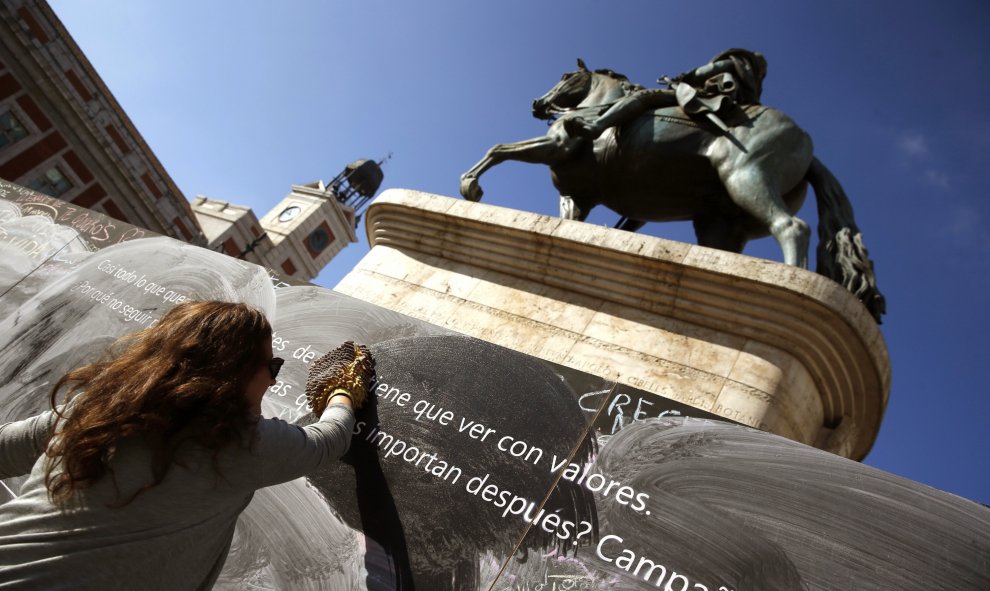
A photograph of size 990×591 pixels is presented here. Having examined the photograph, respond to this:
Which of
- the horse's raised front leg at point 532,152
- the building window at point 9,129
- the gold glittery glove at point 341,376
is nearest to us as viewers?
the gold glittery glove at point 341,376

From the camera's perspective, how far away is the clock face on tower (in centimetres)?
4366

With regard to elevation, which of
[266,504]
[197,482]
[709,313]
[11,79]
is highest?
[197,482]

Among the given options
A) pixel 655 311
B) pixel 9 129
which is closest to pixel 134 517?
pixel 655 311

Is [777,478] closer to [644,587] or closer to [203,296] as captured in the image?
[644,587]

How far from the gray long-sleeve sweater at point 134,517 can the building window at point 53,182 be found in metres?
26.7

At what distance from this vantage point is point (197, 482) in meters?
1.33

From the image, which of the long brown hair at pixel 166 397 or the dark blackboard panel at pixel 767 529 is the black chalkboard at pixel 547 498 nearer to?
the dark blackboard panel at pixel 767 529

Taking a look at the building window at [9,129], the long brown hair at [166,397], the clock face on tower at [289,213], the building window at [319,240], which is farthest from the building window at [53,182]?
the long brown hair at [166,397]

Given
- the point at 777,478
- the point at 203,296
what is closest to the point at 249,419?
the point at 777,478

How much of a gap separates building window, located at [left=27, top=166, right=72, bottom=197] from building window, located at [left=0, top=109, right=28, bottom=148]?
152 centimetres

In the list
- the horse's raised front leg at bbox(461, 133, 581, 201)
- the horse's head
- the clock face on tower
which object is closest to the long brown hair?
the horse's raised front leg at bbox(461, 133, 581, 201)

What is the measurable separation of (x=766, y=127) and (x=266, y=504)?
4.16 metres

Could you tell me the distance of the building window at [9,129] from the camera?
845 inches

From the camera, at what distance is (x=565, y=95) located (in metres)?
5.96
